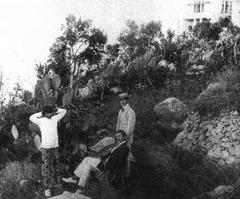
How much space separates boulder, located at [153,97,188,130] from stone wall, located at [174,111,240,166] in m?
0.59

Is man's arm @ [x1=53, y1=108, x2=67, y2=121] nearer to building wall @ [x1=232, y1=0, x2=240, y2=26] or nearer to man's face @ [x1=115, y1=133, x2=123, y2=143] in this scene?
man's face @ [x1=115, y1=133, x2=123, y2=143]

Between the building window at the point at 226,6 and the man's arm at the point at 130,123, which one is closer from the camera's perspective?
the man's arm at the point at 130,123

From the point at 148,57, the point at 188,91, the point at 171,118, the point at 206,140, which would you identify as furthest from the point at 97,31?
the point at 206,140

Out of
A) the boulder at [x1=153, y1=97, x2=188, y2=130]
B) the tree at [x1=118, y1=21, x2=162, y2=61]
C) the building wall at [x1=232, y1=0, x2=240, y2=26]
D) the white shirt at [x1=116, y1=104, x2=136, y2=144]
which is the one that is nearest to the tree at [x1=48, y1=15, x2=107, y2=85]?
the tree at [x1=118, y1=21, x2=162, y2=61]

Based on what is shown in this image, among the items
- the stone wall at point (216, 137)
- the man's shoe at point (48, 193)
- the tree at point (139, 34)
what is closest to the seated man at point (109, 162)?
the man's shoe at point (48, 193)

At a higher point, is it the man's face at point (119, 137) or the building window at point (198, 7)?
the building window at point (198, 7)

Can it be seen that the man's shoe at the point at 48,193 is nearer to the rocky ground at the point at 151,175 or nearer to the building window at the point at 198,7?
the rocky ground at the point at 151,175

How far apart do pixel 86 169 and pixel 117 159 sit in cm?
61

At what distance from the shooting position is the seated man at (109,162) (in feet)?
23.0

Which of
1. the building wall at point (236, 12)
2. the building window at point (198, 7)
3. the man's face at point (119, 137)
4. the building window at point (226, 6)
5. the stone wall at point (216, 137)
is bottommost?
the stone wall at point (216, 137)

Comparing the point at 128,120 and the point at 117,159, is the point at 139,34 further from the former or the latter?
the point at 117,159

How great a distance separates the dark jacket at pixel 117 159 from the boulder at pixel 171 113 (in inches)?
180

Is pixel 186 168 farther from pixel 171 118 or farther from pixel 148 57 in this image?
pixel 148 57

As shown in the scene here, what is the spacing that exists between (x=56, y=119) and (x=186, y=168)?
132 inches
